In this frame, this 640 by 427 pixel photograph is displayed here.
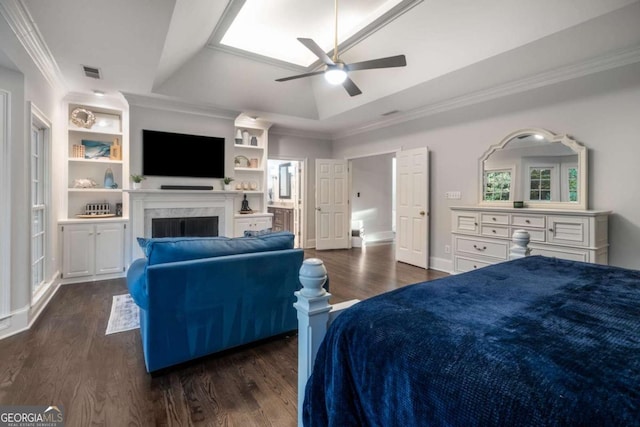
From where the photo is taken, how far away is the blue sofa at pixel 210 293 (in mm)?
2000

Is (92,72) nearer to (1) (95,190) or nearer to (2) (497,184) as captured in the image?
(1) (95,190)

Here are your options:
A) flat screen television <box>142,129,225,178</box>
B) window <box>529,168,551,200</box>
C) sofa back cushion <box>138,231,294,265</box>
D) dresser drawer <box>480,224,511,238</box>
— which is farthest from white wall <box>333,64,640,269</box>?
flat screen television <box>142,129,225,178</box>

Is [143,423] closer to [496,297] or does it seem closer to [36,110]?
[496,297]

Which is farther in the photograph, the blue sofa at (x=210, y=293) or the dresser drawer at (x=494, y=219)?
the dresser drawer at (x=494, y=219)

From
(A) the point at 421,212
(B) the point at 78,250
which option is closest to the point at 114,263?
(B) the point at 78,250

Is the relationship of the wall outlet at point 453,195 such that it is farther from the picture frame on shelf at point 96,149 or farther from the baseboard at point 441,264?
the picture frame on shelf at point 96,149

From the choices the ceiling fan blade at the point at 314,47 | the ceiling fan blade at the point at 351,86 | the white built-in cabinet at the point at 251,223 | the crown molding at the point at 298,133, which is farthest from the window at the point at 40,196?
the crown molding at the point at 298,133

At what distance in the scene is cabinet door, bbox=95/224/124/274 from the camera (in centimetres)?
426

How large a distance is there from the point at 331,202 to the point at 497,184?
3.34 metres

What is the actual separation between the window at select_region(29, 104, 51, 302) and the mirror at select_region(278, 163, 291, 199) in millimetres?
4999

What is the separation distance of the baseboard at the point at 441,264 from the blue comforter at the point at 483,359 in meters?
3.46

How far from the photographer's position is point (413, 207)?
536 centimetres

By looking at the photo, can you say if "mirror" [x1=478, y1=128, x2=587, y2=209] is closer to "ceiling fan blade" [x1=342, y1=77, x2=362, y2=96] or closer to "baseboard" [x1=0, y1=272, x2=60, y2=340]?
"ceiling fan blade" [x1=342, y1=77, x2=362, y2=96]

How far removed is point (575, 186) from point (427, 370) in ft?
12.5
